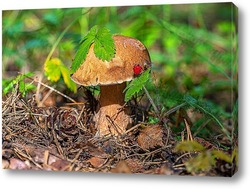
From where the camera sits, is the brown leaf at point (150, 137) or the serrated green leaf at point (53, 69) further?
the serrated green leaf at point (53, 69)

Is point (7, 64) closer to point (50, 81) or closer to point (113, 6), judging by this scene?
point (50, 81)

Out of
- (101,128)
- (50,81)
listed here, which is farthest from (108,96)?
(50,81)

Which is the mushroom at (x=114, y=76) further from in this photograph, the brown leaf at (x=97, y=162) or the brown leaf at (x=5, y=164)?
the brown leaf at (x=5, y=164)

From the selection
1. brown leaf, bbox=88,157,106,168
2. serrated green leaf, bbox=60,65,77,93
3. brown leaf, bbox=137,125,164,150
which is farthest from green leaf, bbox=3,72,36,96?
brown leaf, bbox=137,125,164,150

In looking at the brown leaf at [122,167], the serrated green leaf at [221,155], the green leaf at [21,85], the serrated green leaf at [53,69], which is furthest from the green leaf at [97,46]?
the serrated green leaf at [221,155]

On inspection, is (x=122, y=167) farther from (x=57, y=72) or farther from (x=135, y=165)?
(x=57, y=72)

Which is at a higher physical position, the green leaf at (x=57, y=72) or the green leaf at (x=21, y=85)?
the green leaf at (x=57, y=72)

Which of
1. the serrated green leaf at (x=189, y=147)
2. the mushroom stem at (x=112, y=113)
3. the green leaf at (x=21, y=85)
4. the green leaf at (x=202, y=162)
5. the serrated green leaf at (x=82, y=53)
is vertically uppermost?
the serrated green leaf at (x=82, y=53)
